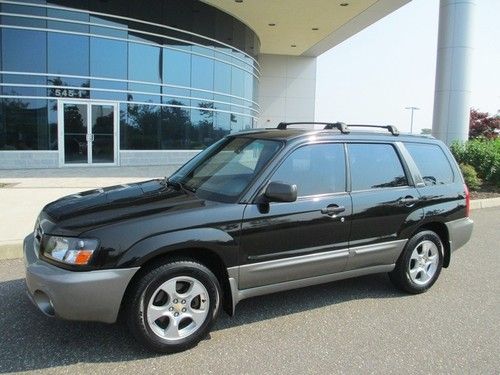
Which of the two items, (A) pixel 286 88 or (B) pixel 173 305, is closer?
(B) pixel 173 305

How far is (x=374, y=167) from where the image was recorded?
462 cm

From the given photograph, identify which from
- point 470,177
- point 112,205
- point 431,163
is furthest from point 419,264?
point 470,177

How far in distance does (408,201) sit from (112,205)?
9.67 feet

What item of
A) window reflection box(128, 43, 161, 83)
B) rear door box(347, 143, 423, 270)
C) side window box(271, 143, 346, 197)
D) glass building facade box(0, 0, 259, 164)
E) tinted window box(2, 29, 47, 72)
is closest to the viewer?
side window box(271, 143, 346, 197)

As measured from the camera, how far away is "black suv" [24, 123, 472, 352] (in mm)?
3242

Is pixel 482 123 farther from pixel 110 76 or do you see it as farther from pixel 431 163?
pixel 431 163

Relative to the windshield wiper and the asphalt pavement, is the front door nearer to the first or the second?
the asphalt pavement

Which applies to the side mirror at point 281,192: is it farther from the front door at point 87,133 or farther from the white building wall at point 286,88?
the white building wall at point 286,88

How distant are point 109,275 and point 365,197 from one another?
8.19 feet

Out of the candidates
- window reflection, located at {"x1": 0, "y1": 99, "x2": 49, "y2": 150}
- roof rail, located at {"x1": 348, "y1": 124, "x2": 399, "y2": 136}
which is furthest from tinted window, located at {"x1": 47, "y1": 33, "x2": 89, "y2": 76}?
Result: roof rail, located at {"x1": 348, "y1": 124, "x2": 399, "y2": 136}

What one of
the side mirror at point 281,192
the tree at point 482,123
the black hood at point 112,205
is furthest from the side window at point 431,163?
the tree at point 482,123

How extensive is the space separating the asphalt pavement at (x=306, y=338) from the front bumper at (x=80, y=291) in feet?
1.23

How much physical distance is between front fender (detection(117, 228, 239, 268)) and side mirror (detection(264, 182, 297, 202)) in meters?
0.49

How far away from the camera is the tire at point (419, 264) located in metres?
4.75
